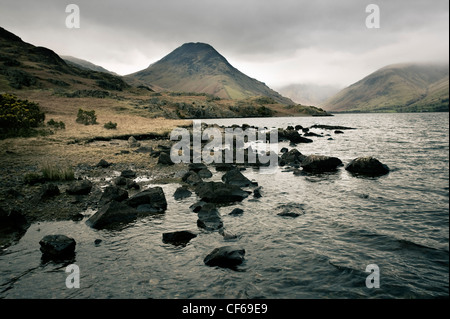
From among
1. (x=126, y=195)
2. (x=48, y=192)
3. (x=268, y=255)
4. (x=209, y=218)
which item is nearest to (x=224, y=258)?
(x=268, y=255)

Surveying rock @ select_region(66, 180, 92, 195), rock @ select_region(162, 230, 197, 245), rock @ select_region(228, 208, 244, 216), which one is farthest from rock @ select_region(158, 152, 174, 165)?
rock @ select_region(162, 230, 197, 245)

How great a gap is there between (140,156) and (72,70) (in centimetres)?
18917

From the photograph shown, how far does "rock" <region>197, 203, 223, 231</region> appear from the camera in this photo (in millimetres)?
13695

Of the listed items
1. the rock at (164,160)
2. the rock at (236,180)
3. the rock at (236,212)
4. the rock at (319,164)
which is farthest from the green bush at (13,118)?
the rock at (319,164)

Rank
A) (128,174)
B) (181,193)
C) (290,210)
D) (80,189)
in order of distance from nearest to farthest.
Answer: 1. (290,210)
2. (80,189)
3. (181,193)
4. (128,174)

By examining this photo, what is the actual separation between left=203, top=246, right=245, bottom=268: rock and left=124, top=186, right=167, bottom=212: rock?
6.62 m

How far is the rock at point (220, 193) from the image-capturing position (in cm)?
1775

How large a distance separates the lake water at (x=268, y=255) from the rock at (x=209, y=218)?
1.33 ft

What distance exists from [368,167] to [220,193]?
52.4ft

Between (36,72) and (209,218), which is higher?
Answer: (36,72)

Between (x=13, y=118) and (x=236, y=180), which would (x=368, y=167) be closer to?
(x=236, y=180)

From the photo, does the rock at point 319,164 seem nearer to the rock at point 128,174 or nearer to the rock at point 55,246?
the rock at point 128,174

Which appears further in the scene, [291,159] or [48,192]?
[291,159]

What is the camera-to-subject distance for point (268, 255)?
1103 cm
